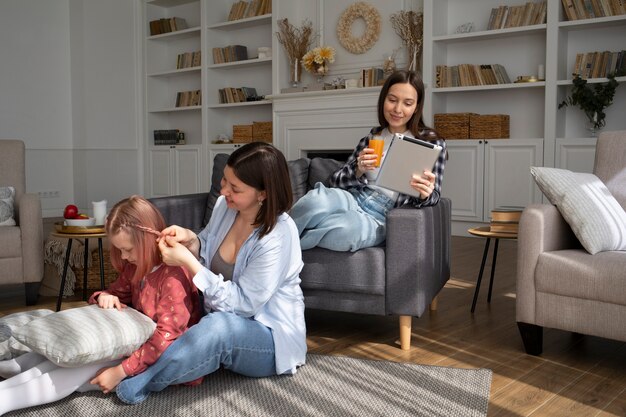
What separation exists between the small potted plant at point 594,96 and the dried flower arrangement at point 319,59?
2.28 m

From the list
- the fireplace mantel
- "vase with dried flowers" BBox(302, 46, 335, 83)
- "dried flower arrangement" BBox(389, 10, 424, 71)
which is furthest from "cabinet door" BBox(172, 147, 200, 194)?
"dried flower arrangement" BBox(389, 10, 424, 71)

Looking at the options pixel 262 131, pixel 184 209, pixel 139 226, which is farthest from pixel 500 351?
pixel 262 131

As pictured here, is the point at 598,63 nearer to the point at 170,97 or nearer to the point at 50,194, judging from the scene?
the point at 170,97

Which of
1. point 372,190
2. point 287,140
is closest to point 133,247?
point 372,190

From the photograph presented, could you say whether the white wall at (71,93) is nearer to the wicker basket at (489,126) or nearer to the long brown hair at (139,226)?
the wicker basket at (489,126)

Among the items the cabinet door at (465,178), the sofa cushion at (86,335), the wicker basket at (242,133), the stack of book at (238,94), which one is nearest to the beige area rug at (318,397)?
the sofa cushion at (86,335)

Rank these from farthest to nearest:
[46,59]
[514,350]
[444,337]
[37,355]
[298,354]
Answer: [46,59] → [444,337] → [514,350] → [298,354] → [37,355]

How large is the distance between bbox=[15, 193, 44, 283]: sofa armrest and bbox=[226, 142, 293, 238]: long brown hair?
169cm

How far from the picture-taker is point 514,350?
2465 mm

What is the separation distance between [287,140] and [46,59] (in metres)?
3.12

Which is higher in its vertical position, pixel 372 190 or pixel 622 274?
pixel 372 190

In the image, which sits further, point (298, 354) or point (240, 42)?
point (240, 42)

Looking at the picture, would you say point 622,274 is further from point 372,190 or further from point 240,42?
point 240,42

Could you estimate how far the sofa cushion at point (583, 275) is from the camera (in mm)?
2152
